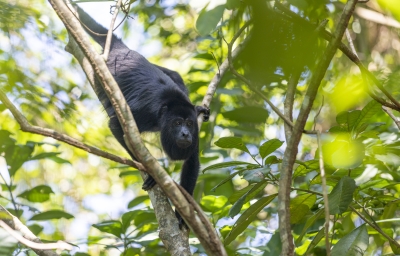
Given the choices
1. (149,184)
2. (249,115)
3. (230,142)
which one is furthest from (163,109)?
(230,142)

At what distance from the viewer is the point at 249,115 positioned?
10.8 ft

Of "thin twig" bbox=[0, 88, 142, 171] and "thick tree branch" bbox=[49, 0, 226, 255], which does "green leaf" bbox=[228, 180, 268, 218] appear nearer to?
"thick tree branch" bbox=[49, 0, 226, 255]

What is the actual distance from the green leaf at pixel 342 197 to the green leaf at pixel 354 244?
0.22m

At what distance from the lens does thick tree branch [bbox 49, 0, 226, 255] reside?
1.64 metres

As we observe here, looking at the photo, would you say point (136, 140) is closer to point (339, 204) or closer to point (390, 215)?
point (339, 204)

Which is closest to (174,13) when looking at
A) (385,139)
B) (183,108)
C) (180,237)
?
(183,108)

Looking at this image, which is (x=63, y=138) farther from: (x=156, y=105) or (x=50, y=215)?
(x=156, y=105)

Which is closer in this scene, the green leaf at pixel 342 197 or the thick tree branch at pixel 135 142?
the thick tree branch at pixel 135 142

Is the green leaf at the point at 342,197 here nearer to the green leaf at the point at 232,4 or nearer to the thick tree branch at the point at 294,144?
the thick tree branch at the point at 294,144

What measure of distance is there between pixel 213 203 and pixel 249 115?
0.68 metres

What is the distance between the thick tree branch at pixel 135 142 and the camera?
1643mm

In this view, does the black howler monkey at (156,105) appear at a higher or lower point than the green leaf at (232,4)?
higher

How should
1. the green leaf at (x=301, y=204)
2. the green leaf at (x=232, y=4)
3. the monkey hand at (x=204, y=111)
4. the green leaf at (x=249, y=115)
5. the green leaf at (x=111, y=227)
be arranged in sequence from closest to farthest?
the green leaf at (x=232, y=4), the green leaf at (x=301, y=204), the green leaf at (x=249, y=115), the green leaf at (x=111, y=227), the monkey hand at (x=204, y=111)

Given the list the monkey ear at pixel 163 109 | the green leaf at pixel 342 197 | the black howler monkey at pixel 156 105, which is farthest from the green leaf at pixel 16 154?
the green leaf at pixel 342 197
